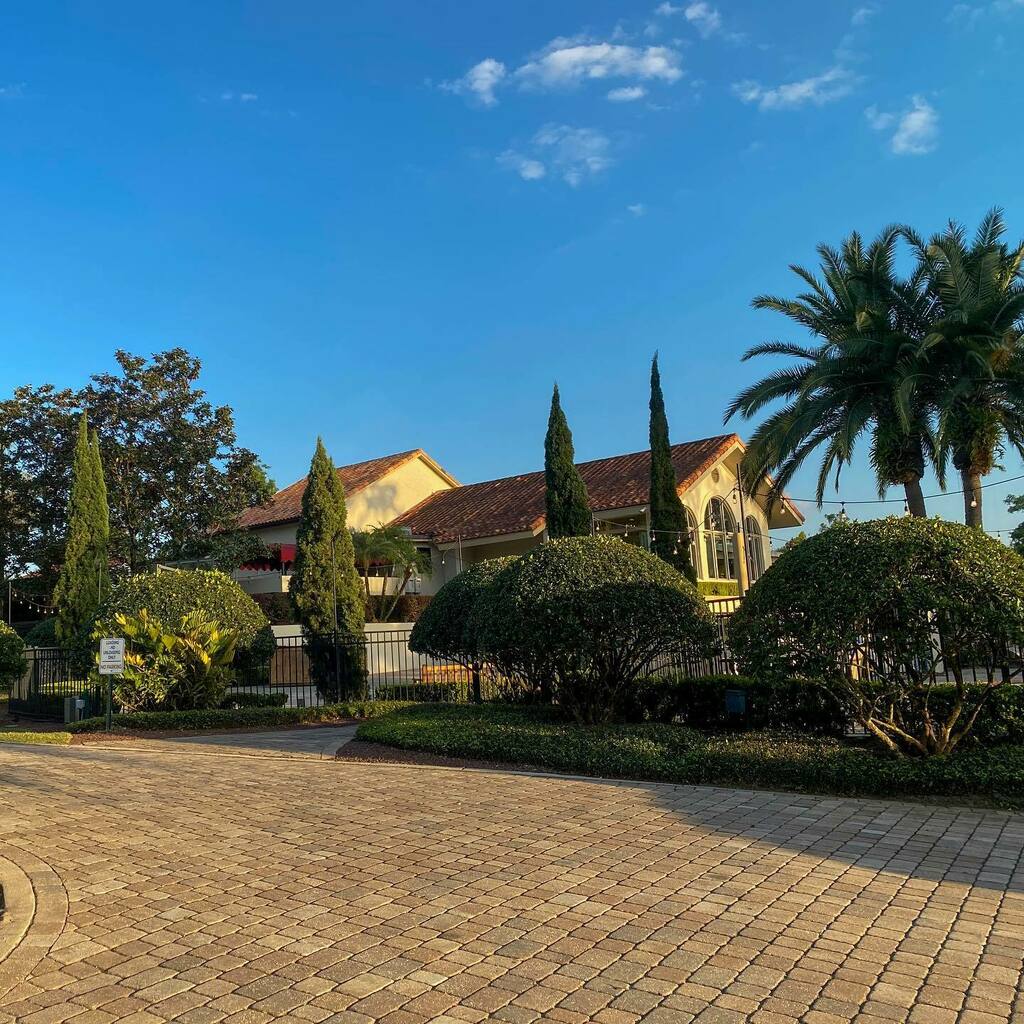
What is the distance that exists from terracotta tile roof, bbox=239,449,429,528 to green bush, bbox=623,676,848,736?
23.7 meters

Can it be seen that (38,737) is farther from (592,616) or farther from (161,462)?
(161,462)

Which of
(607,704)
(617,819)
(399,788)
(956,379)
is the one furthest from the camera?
(956,379)

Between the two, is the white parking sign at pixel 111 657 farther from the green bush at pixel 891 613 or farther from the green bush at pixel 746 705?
the green bush at pixel 891 613

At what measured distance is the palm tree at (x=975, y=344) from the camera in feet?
65.6

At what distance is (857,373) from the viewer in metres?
21.8

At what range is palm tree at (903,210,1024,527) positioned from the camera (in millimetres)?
20000

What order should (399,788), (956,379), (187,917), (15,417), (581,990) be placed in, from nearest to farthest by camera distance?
(581,990), (187,917), (399,788), (956,379), (15,417)

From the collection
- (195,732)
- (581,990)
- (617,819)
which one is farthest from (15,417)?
(581,990)

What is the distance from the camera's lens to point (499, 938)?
472cm

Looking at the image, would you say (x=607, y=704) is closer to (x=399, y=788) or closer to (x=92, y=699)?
(x=399, y=788)

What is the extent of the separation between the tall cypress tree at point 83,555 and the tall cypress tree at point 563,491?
38.9ft

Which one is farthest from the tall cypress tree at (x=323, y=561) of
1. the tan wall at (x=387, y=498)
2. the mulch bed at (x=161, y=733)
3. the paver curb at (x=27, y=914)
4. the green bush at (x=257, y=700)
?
the paver curb at (x=27, y=914)

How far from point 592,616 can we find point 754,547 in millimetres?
25872

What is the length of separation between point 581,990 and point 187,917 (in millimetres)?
2566
